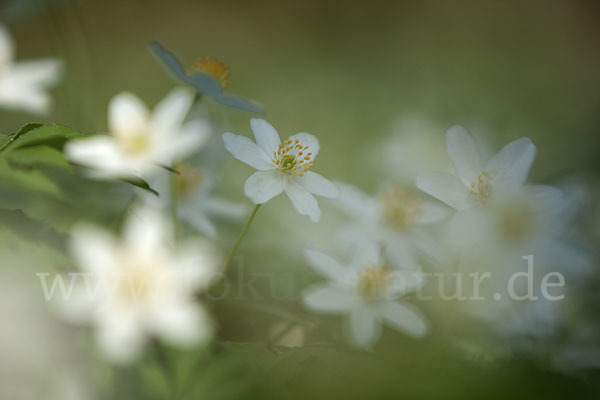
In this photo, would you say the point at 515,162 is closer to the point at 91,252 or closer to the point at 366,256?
the point at 366,256

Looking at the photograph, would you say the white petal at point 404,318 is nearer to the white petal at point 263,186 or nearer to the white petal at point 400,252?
the white petal at point 400,252

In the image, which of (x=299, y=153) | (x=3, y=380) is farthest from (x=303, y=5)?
(x=3, y=380)

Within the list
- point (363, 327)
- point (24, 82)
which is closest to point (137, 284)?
point (363, 327)

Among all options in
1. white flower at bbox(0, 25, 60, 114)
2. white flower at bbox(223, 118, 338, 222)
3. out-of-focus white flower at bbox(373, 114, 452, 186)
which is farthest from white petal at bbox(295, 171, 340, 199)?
out-of-focus white flower at bbox(373, 114, 452, 186)

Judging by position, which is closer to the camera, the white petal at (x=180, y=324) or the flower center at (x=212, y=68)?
the white petal at (x=180, y=324)

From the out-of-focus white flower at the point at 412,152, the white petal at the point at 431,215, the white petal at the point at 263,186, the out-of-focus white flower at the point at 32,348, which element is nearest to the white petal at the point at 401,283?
the white petal at the point at 431,215

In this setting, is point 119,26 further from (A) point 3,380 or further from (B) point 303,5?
(A) point 3,380

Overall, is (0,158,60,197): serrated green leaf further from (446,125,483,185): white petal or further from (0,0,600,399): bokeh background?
(446,125,483,185): white petal
